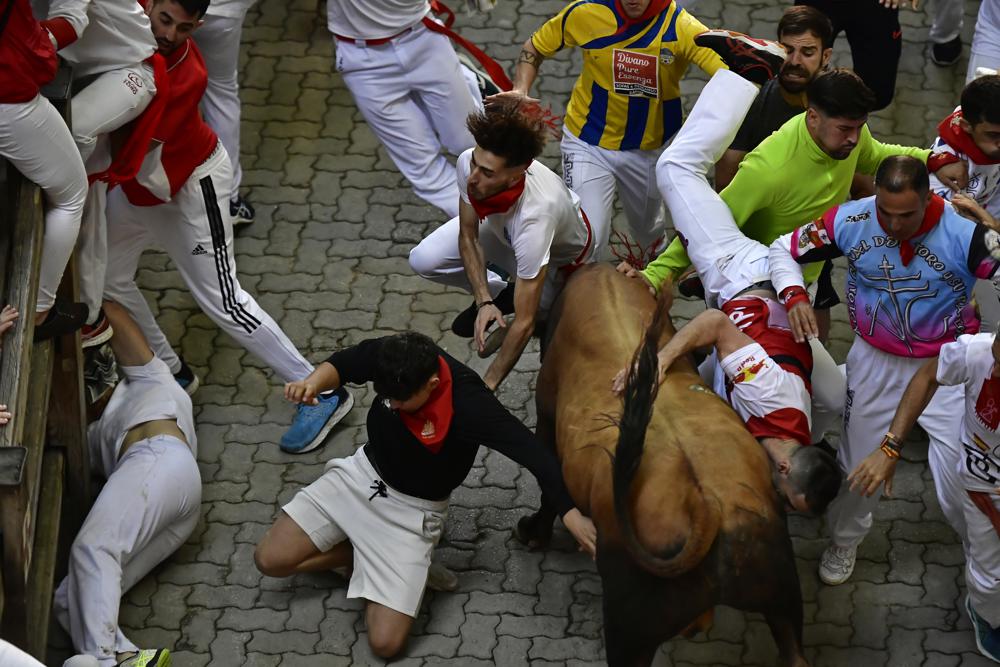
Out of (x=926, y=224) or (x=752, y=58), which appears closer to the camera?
(x=926, y=224)

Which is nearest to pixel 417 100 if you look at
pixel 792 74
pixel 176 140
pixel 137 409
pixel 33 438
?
pixel 176 140

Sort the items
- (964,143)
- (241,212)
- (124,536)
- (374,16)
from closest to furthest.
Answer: (124,536) < (964,143) < (374,16) < (241,212)

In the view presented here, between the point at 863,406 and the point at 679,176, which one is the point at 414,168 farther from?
the point at 863,406

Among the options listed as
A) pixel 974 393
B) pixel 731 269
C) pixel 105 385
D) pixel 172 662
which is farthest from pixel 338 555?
pixel 974 393

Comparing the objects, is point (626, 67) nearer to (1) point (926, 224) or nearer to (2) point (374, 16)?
(2) point (374, 16)

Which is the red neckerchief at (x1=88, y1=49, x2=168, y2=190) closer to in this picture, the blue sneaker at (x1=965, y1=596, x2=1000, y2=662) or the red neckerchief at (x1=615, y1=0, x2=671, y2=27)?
the red neckerchief at (x1=615, y1=0, x2=671, y2=27)

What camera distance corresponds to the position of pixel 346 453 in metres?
6.41

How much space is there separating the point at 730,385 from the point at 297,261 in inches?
118

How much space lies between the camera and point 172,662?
5.51 metres

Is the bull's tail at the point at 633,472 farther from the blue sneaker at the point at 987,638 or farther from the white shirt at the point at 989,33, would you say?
the white shirt at the point at 989,33

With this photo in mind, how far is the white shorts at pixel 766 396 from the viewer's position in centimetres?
495

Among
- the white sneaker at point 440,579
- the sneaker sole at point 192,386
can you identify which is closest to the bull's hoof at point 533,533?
the white sneaker at point 440,579

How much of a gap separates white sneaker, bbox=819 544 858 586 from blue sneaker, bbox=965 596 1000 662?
1.69 feet

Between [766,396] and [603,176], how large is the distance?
198 cm
